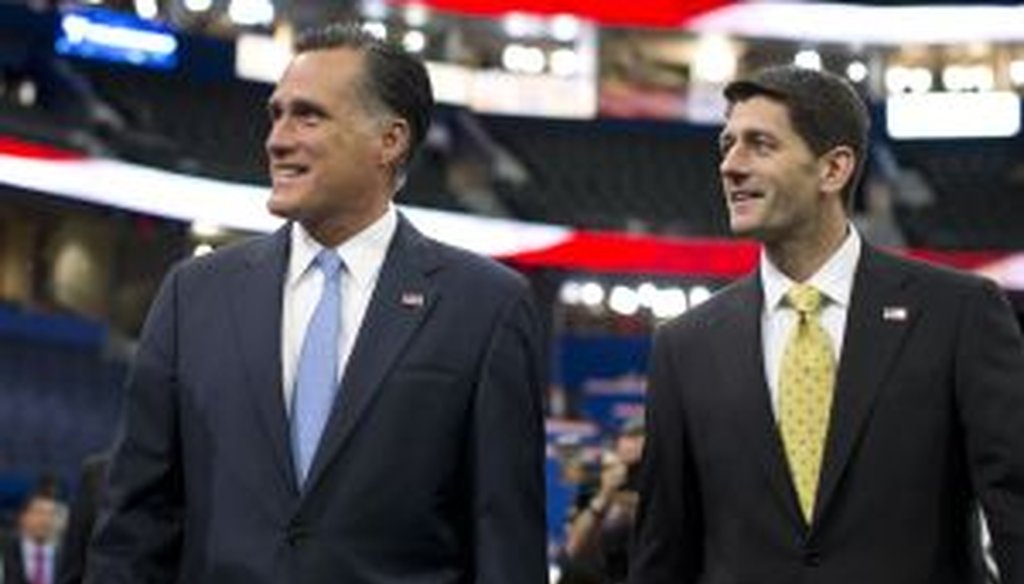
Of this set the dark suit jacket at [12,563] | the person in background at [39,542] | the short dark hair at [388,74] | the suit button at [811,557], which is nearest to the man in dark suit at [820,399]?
the suit button at [811,557]

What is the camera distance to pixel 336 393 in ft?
12.0

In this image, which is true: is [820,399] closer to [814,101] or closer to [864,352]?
[864,352]

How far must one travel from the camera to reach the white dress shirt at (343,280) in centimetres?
376

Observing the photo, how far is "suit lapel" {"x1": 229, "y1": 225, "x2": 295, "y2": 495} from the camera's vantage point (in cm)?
361

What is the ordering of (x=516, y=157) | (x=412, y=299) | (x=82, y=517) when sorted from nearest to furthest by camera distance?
(x=412, y=299), (x=82, y=517), (x=516, y=157)

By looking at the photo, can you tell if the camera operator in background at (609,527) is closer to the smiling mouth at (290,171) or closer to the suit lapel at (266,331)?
the suit lapel at (266,331)

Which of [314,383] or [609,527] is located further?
[609,527]

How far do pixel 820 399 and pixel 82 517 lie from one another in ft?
9.31

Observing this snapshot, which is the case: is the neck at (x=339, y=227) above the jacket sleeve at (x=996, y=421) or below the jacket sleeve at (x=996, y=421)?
above

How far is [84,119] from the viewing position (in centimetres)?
2350

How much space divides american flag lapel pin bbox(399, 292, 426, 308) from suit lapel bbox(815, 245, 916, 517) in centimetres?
91

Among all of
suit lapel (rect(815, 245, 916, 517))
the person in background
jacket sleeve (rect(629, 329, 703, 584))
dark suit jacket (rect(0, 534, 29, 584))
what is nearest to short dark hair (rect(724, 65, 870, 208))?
suit lapel (rect(815, 245, 916, 517))

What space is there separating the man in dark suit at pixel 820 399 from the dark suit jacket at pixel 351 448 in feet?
1.65

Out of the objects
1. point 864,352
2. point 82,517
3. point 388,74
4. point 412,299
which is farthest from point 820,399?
point 82,517
